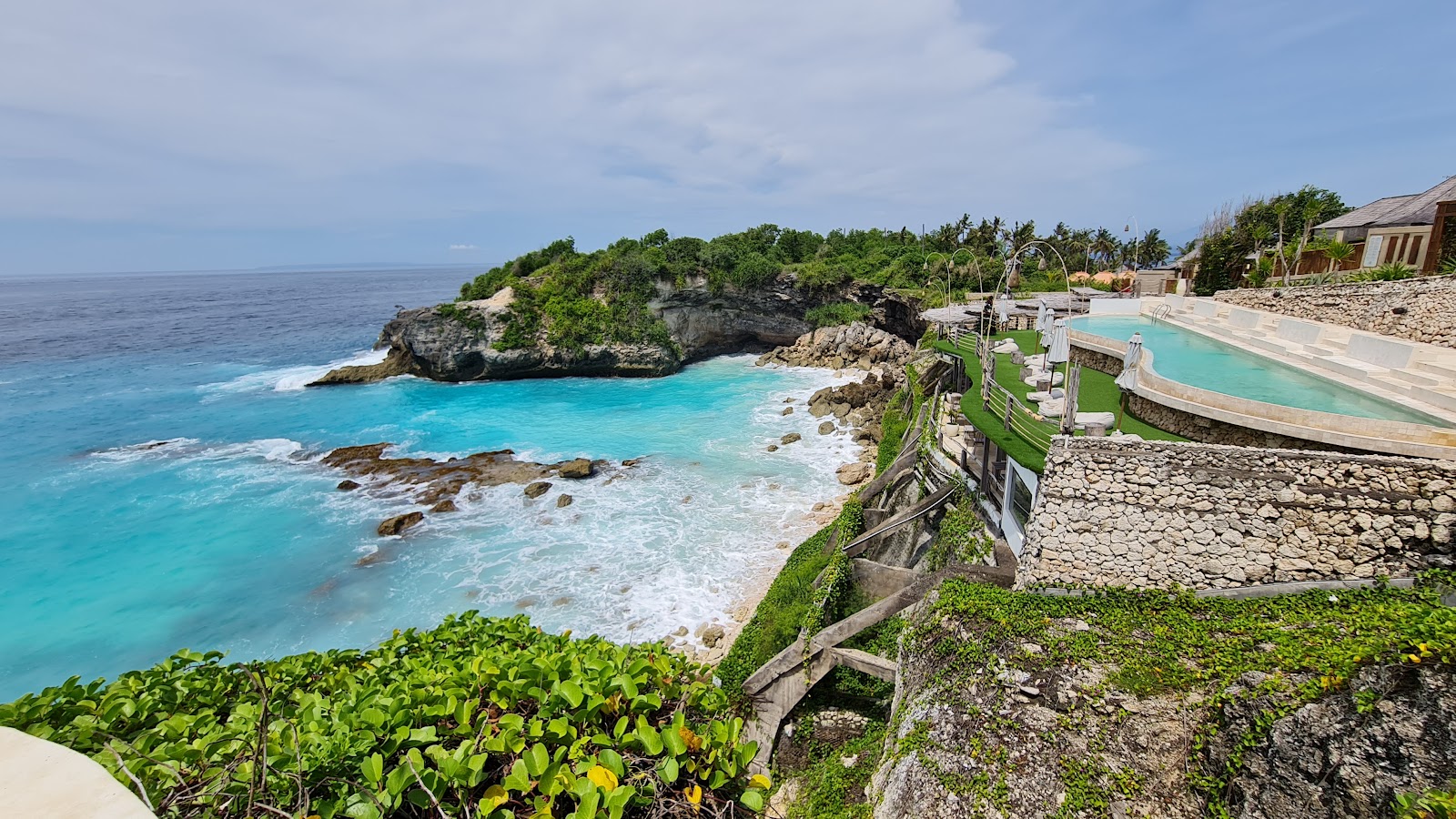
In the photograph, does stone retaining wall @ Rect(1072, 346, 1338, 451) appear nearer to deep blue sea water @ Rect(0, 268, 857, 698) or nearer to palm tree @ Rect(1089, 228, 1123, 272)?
deep blue sea water @ Rect(0, 268, 857, 698)

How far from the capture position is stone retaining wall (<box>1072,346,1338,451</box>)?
28.5 feet

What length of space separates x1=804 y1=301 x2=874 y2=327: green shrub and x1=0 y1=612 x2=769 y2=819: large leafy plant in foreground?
46.2 meters

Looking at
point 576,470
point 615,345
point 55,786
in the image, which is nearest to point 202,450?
point 576,470

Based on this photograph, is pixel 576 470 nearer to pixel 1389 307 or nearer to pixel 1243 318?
pixel 1243 318

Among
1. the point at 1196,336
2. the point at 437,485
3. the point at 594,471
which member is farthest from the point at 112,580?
the point at 1196,336

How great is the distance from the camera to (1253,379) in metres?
11.8

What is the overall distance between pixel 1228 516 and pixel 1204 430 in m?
2.01

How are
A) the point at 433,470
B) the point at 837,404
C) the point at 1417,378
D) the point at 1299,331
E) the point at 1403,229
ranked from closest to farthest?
1. the point at 1417,378
2. the point at 1299,331
3. the point at 1403,229
4. the point at 433,470
5. the point at 837,404

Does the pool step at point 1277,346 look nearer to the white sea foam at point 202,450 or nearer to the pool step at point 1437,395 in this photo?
the pool step at point 1437,395

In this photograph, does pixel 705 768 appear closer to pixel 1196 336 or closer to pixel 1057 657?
pixel 1057 657

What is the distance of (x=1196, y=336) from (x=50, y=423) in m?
57.4

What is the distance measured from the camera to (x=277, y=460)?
29.0 meters

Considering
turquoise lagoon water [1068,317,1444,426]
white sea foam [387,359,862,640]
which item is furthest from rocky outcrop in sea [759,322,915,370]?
turquoise lagoon water [1068,317,1444,426]

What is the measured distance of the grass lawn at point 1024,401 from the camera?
10.3 metres
